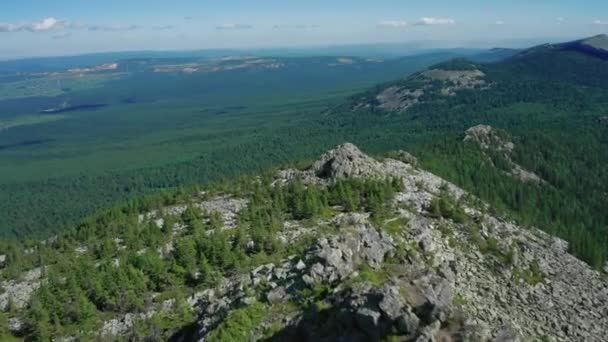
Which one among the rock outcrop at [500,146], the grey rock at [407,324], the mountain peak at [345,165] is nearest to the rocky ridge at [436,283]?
the grey rock at [407,324]

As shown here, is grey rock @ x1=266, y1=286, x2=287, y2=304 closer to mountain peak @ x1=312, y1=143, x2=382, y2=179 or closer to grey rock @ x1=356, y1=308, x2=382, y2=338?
grey rock @ x1=356, y1=308, x2=382, y2=338

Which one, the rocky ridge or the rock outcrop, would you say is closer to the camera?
the rocky ridge

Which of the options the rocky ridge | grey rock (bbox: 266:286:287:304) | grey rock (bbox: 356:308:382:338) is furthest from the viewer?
grey rock (bbox: 266:286:287:304)

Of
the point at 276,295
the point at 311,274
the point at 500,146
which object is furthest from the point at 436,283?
the point at 500,146

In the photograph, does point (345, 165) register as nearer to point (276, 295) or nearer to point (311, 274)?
point (311, 274)

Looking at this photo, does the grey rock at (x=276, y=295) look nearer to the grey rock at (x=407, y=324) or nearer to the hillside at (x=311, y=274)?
Result: the hillside at (x=311, y=274)

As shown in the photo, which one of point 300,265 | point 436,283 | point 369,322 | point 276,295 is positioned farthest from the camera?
point 300,265

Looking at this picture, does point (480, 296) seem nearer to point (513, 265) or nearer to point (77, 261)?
point (513, 265)

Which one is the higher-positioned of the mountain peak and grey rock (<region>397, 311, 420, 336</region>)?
grey rock (<region>397, 311, 420, 336</region>)

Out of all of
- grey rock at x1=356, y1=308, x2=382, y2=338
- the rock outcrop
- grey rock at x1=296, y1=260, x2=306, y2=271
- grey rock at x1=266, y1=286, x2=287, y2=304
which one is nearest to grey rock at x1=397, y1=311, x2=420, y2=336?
grey rock at x1=356, y1=308, x2=382, y2=338

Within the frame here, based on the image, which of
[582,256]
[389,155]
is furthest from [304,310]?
[389,155]

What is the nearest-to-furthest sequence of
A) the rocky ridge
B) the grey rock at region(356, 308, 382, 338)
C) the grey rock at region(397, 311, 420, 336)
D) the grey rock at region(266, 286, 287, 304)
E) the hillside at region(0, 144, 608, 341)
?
the grey rock at region(397, 311, 420, 336) < the grey rock at region(356, 308, 382, 338) < the rocky ridge < the hillside at region(0, 144, 608, 341) < the grey rock at region(266, 286, 287, 304)
